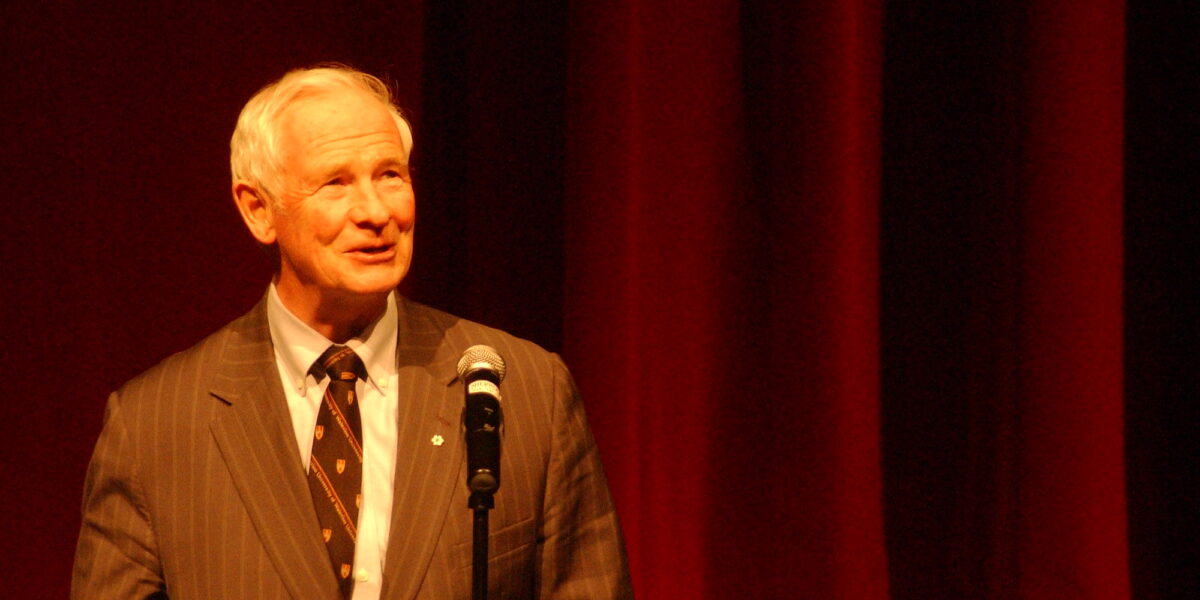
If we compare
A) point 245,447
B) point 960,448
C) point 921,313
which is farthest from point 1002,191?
point 245,447

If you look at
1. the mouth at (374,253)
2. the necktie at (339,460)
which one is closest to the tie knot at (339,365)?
the necktie at (339,460)

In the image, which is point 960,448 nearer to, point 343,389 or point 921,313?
point 921,313

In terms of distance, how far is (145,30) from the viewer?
8.50 feet

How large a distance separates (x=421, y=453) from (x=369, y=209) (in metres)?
0.36

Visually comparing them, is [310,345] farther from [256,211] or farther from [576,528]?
[576,528]

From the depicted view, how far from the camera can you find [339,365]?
1803 millimetres

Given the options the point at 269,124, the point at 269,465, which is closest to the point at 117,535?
the point at 269,465

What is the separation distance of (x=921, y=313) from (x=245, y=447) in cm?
151

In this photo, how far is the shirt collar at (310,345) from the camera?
182 cm

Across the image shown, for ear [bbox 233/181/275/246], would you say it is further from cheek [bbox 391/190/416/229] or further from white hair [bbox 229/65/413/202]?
cheek [bbox 391/190/416/229]

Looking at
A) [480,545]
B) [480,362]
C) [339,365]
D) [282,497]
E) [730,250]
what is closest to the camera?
[480,545]

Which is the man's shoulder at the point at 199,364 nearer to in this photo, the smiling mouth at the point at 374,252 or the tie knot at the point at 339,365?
the tie knot at the point at 339,365

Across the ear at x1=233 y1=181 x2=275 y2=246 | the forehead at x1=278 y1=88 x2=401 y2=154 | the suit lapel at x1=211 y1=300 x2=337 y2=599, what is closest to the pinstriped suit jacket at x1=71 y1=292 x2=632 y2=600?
the suit lapel at x1=211 y1=300 x2=337 y2=599

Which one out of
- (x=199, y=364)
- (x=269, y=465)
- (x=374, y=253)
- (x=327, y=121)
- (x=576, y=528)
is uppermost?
(x=327, y=121)
